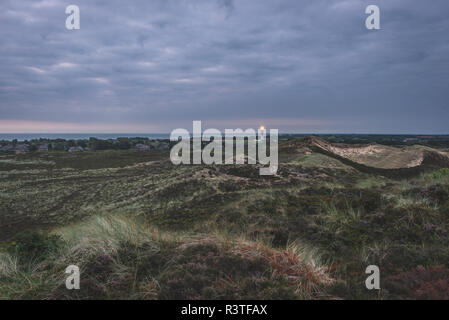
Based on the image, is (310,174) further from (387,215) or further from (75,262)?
(75,262)

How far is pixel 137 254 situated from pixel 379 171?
23885 millimetres

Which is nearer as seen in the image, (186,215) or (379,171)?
(186,215)

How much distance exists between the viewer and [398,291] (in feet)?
12.5

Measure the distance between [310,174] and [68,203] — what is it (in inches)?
861

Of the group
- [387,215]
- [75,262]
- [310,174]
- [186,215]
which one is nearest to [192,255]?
[75,262]
